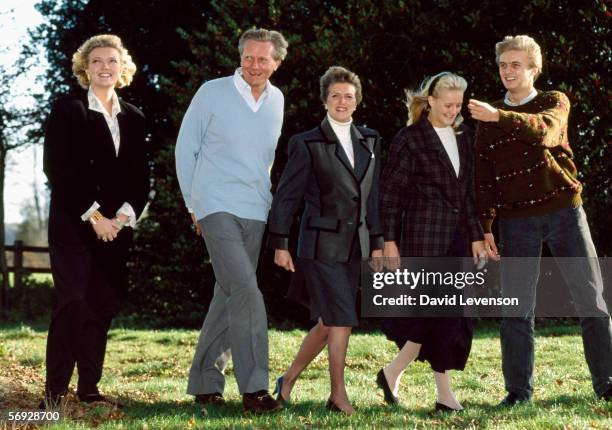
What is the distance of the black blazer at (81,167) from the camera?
234 inches

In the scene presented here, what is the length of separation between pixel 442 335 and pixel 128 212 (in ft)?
8.43

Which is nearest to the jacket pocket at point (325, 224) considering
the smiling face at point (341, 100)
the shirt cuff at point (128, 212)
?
the smiling face at point (341, 100)

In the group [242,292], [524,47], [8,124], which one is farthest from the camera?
[8,124]

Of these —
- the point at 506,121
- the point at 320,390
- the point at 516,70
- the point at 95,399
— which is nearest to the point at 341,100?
the point at 506,121

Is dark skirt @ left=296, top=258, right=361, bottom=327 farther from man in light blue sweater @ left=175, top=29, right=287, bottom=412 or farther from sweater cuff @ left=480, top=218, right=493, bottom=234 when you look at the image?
sweater cuff @ left=480, top=218, right=493, bottom=234

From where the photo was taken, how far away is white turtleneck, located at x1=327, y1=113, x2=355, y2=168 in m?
5.84

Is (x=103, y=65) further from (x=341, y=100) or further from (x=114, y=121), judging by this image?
(x=341, y=100)

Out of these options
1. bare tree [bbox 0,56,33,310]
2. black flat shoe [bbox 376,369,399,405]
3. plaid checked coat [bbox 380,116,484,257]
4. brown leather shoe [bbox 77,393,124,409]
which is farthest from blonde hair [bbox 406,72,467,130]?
bare tree [bbox 0,56,33,310]

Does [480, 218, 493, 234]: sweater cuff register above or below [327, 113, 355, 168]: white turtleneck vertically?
below

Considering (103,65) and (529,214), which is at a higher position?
(103,65)

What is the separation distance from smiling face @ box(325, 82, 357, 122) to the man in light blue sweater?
48 centimetres

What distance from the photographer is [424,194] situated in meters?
5.89

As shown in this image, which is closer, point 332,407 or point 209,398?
point 332,407

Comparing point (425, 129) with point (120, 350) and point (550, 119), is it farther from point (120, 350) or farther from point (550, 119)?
point (120, 350)
